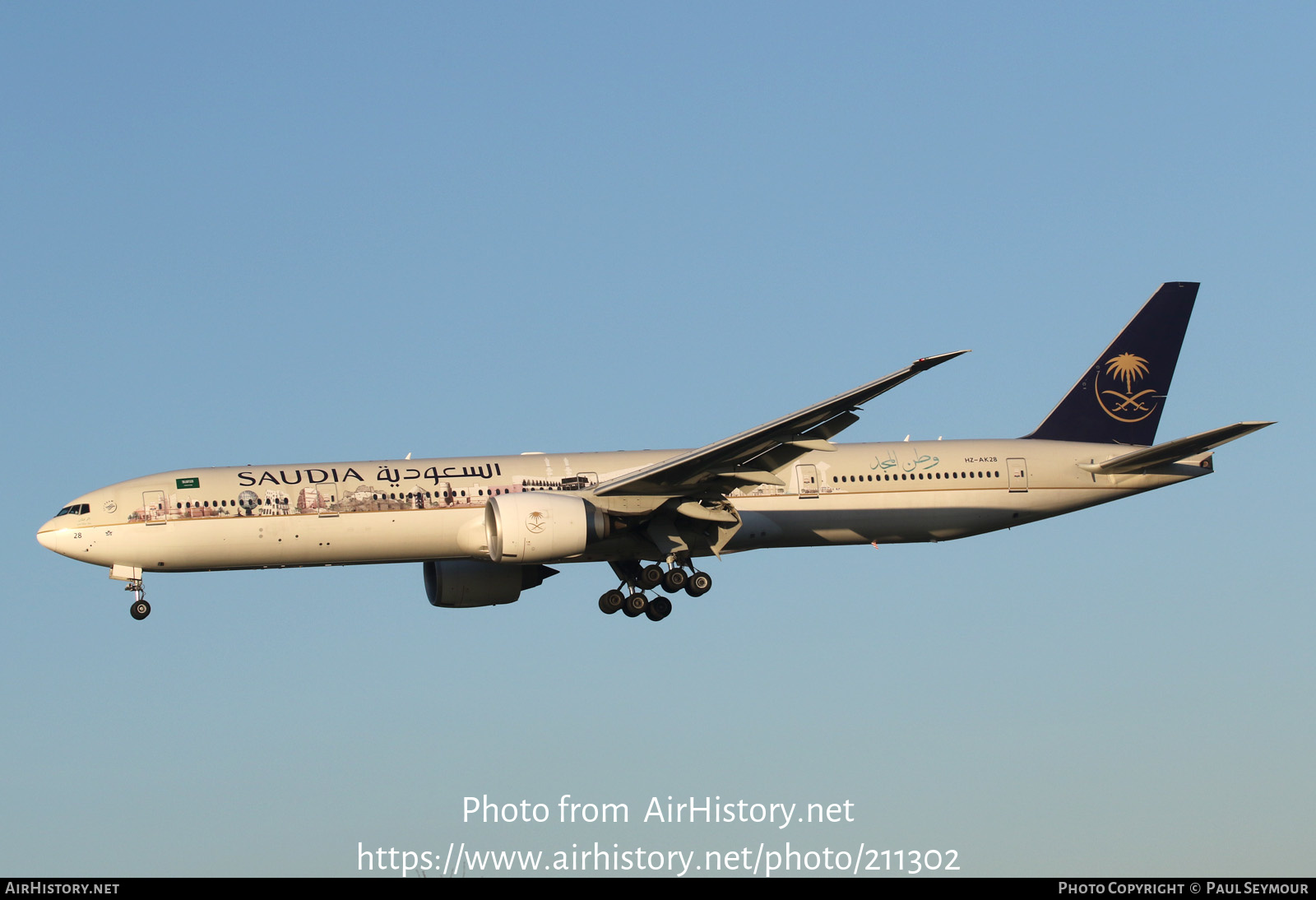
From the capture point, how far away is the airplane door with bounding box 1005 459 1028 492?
39812 millimetres

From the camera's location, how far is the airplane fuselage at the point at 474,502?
Answer: 3569 centimetres

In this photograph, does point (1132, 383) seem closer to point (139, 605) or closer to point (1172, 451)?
point (1172, 451)

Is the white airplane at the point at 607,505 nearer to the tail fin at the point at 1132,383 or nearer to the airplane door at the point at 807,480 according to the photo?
the airplane door at the point at 807,480

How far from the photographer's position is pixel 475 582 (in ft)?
130

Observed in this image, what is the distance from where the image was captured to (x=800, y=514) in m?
38.1

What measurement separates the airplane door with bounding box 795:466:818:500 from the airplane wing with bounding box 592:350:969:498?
1.97m

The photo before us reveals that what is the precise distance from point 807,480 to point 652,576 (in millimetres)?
4694

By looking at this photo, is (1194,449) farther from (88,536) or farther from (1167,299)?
(88,536)

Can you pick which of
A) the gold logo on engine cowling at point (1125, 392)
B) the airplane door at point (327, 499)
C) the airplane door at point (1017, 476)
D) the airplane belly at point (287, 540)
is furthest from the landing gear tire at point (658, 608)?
the gold logo on engine cowling at point (1125, 392)

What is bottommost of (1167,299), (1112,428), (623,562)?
(623,562)

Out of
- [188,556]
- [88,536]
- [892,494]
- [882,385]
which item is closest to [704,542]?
[892,494]

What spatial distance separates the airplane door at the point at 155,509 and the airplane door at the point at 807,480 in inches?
599

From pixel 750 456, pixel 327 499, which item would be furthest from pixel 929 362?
pixel 327 499

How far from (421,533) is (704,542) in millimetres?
6787
